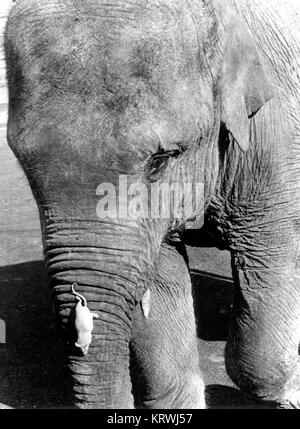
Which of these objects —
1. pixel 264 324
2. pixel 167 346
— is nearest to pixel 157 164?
pixel 264 324

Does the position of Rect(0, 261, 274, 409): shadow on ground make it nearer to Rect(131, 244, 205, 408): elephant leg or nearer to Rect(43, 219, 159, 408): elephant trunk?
Rect(131, 244, 205, 408): elephant leg

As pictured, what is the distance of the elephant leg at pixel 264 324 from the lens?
9.07 ft

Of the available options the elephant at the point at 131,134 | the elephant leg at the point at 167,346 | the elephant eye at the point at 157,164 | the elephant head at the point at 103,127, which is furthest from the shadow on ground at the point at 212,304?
the elephant eye at the point at 157,164

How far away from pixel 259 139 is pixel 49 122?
Result: 0.78 metres

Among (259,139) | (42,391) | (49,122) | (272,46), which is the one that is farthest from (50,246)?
(42,391)

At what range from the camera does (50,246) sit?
209 cm

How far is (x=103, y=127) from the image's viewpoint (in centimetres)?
198

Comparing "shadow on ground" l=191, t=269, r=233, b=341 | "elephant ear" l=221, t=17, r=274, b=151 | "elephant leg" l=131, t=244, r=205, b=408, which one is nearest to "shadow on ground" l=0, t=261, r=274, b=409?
"shadow on ground" l=191, t=269, r=233, b=341

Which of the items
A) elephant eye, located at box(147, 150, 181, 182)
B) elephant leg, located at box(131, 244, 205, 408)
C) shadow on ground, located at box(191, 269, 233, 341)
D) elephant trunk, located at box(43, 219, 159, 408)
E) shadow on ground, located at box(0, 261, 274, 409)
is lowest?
shadow on ground, located at box(0, 261, 274, 409)

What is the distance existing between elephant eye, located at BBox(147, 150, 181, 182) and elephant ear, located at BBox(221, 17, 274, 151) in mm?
225

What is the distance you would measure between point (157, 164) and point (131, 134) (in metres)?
0.17

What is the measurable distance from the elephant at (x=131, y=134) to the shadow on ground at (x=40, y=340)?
94 centimetres

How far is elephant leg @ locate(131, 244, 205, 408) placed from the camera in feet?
9.83

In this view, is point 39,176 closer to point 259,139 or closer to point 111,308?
point 111,308
